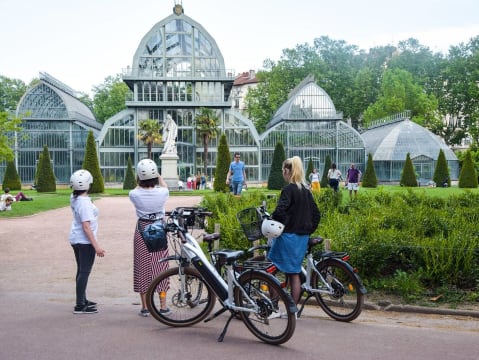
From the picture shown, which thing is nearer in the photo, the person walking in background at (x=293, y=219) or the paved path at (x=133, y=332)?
the paved path at (x=133, y=332)

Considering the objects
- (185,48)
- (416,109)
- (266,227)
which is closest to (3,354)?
(266,227)

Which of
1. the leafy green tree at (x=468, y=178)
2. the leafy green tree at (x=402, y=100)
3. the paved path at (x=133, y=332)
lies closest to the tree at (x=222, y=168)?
the leafy green tree at (x=468, y=178)

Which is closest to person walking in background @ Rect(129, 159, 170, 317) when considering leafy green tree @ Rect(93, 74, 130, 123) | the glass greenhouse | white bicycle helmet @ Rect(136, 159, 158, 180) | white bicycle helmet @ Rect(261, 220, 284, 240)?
white bicycle helmet @ Rect(136, 159, 158, 180)

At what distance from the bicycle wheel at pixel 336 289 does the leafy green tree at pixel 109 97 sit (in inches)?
3020

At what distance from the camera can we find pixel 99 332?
A: 605cm

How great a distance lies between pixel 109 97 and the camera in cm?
8175

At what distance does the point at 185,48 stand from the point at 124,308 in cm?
5252

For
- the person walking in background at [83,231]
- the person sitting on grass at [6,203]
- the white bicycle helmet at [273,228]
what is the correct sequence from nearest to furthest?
the white bicycle helmet at [273,228], the person walking in background at [83,231], the person sitting on grass at [6,203]

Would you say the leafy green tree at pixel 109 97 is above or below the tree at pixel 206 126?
above

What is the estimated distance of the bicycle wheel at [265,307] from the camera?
5551 mm

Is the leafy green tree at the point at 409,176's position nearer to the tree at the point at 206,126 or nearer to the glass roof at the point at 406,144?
the glass roof at the point at 406,144

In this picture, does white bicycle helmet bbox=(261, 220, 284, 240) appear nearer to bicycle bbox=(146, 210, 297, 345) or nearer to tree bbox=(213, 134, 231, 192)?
bicycle bbox=(146, 210, 297, 345)

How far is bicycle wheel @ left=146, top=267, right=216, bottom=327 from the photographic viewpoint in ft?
20.7

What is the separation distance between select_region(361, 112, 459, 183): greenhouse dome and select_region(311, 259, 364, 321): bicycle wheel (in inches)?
2036
